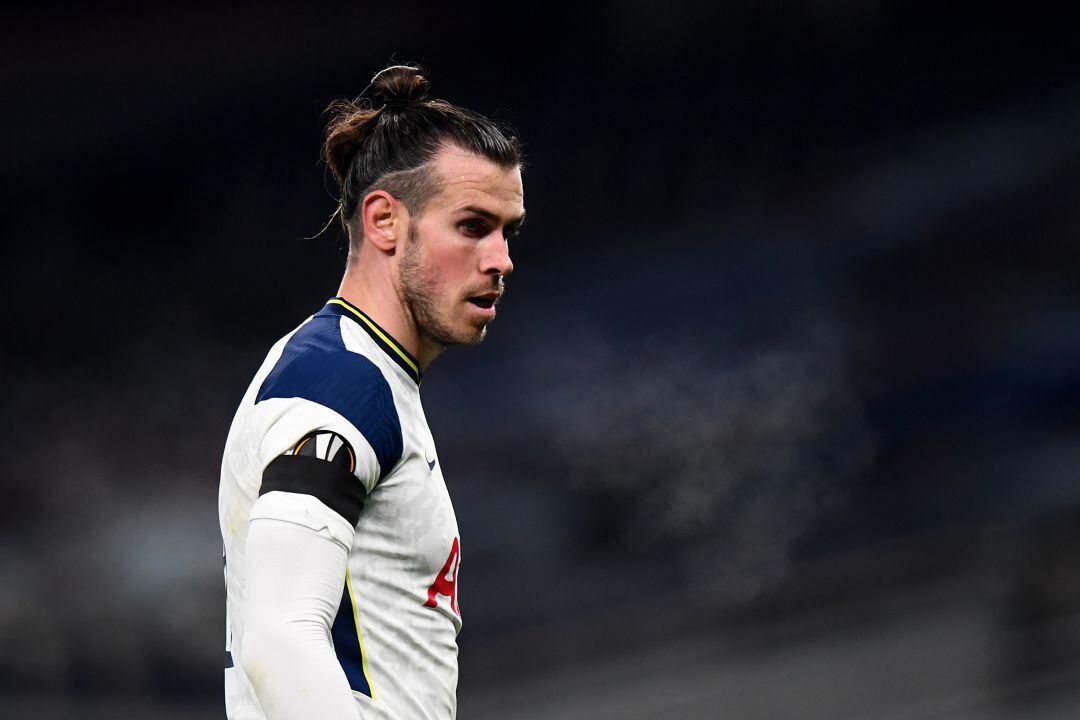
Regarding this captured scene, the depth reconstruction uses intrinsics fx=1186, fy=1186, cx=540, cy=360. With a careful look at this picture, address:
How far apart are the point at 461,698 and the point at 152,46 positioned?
127 inches

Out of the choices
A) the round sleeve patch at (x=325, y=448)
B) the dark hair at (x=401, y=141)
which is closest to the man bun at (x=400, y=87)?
the dark hair at (x=401, y=141)

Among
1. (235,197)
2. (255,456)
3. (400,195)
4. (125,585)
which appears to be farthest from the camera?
(235,197)

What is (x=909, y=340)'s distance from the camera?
5605 mm

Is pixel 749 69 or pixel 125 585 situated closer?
pixel 125 585

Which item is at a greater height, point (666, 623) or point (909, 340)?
point (909, 340)

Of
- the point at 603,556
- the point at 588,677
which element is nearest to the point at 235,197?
the point at 603,556

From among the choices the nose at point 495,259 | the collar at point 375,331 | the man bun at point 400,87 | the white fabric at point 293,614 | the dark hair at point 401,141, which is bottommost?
the white fabric at point 293,614

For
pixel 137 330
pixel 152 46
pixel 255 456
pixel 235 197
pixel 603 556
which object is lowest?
pixel 255 456

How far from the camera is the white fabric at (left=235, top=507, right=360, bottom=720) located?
4.58ft

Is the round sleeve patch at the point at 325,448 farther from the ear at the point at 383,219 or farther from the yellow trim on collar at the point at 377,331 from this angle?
the ear at the point at 383,219

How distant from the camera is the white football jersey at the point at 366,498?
1500mm

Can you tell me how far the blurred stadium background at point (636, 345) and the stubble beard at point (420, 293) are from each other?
3522 millimetres

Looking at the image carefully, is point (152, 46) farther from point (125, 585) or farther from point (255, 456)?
point (255, 456)

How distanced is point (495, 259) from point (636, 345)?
3.72 metres
